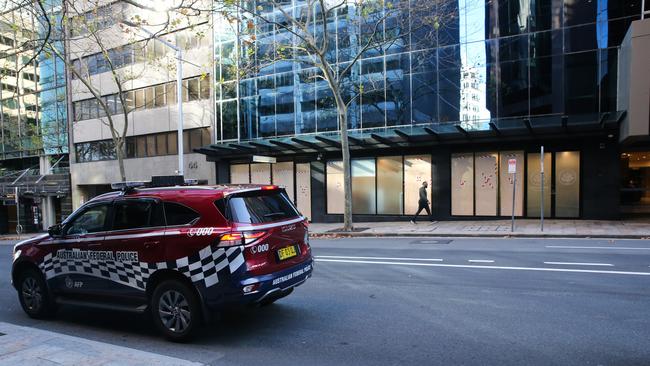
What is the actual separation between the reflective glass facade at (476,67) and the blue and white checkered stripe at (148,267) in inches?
459

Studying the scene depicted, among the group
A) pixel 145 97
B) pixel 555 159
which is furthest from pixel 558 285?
pixel 145 97

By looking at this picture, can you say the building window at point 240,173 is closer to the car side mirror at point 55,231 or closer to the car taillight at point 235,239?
the car side mirror at point 55,231

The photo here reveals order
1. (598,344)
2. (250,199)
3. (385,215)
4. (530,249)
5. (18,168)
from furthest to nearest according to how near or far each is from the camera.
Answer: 1. (18,168)
2. (385,215)
3. (530,249)
4. (250,199)
5. (598,344)

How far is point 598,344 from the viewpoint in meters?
4.79

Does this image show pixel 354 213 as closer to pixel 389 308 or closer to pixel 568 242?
pixel 568 242

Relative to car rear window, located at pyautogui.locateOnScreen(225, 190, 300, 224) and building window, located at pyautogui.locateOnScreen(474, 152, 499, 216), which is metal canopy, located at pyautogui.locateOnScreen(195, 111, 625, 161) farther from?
car rear window, located at pyautogui.locateOnScreen(225, 190, 300, 224)

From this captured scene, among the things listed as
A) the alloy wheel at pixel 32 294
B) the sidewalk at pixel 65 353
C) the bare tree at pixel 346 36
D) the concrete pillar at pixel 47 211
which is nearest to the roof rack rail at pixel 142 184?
the alloy wheel at pixel 32 294

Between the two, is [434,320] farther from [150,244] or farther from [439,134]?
[439,134]

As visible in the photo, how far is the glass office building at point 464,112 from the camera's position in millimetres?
17359

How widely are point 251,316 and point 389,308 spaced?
1910 millimetres

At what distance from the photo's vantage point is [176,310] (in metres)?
5.32

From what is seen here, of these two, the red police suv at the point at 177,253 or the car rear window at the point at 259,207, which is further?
the car rear window at the point at 259,207

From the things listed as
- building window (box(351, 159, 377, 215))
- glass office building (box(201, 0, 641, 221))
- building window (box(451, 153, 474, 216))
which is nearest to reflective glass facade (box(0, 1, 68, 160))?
glass office building (box(201, 0, 641, 221))

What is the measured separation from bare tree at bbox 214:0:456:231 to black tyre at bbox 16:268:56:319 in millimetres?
12451
